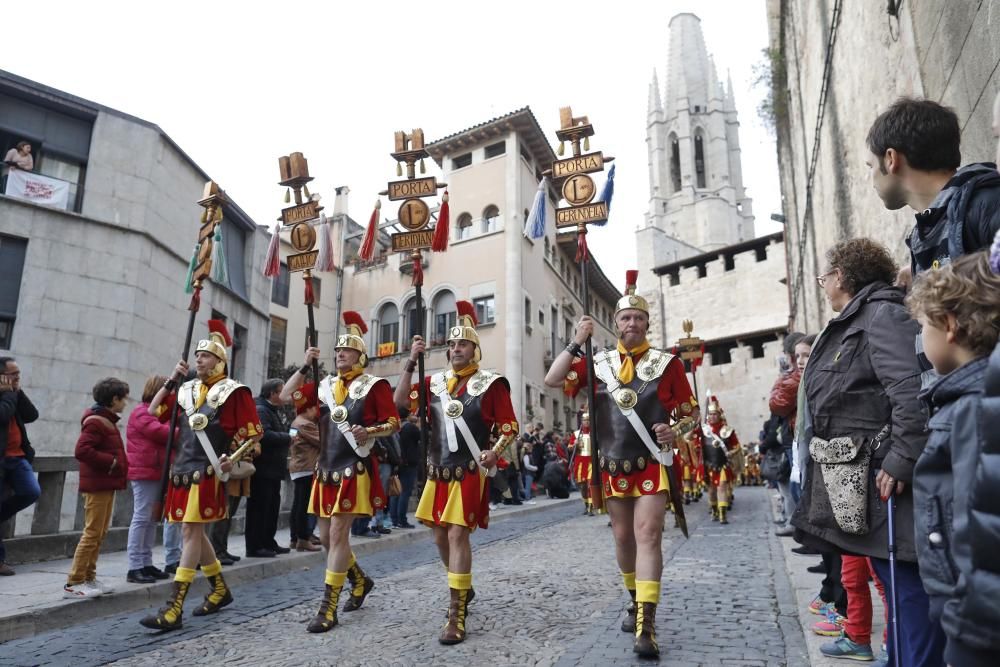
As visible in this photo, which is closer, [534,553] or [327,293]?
[534,553]

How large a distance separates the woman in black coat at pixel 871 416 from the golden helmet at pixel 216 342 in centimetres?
478

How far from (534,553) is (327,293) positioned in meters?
27.5

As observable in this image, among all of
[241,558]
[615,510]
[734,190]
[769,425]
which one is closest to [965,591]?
[615,510]

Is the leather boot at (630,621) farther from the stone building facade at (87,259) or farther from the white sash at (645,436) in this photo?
the stone building facade at (87,259)

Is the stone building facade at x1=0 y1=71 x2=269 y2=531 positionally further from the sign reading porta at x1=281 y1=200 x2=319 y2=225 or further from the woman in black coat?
the woman in black coat

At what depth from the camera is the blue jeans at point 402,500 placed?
38.3 ft

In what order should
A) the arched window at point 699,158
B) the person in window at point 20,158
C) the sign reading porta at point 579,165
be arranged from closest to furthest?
the sign reading porta at point 579,165, the person in window at point 20,158, the arched window at point 699,158

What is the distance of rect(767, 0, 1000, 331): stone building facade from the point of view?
14.3 feet

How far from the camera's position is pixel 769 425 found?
331 inches

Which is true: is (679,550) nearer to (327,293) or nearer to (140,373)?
(140,373)

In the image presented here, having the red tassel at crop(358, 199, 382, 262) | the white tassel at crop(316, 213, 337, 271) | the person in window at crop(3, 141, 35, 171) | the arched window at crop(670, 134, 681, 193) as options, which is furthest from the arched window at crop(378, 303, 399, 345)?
the arched window at crop(670, 134, 681, 193)

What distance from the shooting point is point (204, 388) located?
5.94 meters

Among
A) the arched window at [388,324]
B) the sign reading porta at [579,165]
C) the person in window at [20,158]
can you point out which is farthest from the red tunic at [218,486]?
the arched window at [388,324]

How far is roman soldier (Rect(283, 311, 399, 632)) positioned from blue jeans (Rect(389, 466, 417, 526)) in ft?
19.1
